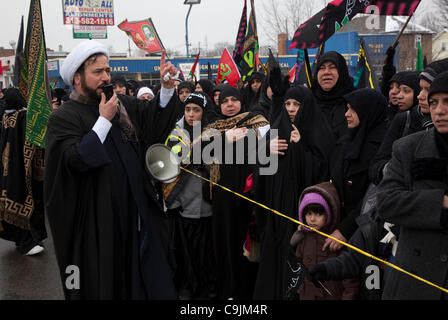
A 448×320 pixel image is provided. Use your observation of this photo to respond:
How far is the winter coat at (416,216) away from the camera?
216cm

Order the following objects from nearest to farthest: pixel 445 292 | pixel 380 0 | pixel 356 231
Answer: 1. pixel 445 292
2. pixel 356 231
3. pixel 380 0

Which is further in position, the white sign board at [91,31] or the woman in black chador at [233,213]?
the white sign board at [91,31]

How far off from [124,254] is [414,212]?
198cm

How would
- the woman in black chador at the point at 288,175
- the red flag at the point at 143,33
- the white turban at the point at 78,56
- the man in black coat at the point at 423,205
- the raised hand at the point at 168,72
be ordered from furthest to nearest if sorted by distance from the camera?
the red flag at the point at 143,33
the woman in black chador at the point at 288,175
the raised hand at the point at 168,72
the white turban at the point at 78,56
the man in black coat at the point at 423,205

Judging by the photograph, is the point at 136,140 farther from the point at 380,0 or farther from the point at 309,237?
the point at 380,0

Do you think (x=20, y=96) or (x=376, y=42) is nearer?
(x=20, y=96)

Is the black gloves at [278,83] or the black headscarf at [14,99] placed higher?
the black gloves at [278,83]

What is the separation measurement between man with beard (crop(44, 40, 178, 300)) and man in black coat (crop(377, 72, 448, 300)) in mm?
1718

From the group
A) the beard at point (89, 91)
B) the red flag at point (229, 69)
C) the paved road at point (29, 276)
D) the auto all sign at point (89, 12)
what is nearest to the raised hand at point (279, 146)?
the beard at point (89, 91)

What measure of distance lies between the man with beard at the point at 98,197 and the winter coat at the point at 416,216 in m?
1.70

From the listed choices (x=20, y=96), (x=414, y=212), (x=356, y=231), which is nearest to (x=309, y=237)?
(x=356, y=231)

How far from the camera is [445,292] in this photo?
2170mm

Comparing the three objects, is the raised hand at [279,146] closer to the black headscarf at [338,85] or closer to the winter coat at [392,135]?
the winter coat at [392,135]

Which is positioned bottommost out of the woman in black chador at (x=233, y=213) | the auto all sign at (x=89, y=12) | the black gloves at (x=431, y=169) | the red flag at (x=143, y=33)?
the woman in black chador at (x=233, y=213)
